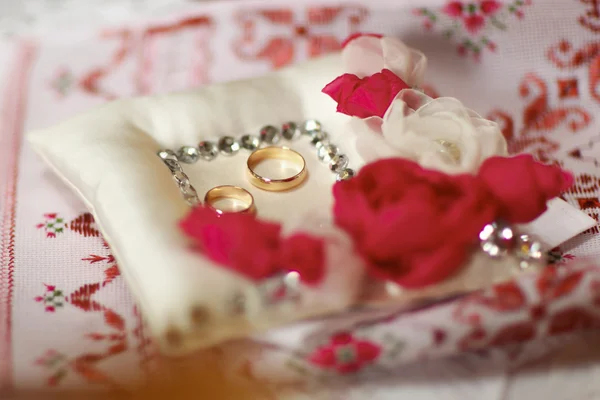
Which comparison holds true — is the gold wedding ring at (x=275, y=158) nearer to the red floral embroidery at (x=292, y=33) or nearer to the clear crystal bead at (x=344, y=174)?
the clear crystal bead at (x=344, y=174)

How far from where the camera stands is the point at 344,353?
2.12 ft

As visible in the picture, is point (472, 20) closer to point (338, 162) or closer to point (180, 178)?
point (338, 162)

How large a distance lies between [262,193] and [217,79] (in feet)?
1.43

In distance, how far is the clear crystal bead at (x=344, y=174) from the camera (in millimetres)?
814

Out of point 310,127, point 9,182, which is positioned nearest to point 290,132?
point 310,127

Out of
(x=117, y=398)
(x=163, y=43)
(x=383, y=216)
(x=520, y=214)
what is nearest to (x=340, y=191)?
(x=383, y=216)

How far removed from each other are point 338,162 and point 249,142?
5.0 inches

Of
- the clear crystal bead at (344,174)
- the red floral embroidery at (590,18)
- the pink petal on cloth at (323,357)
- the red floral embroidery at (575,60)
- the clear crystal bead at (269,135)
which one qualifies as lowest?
the pink petal on cloth at (323,357)

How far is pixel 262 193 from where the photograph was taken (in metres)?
0.81

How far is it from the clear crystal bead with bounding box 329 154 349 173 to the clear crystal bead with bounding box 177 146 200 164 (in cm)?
18

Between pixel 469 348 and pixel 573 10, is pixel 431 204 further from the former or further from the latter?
pixel 573 10

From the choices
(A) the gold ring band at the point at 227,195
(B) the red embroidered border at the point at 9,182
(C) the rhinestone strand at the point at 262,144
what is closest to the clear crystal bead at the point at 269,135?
(C) the rhinestone strand at the point at 262,144

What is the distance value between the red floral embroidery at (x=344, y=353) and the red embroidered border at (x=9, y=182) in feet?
1.02

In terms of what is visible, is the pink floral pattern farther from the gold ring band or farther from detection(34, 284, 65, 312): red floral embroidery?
detection(34, 284, 65, 312): red floral embroidery
